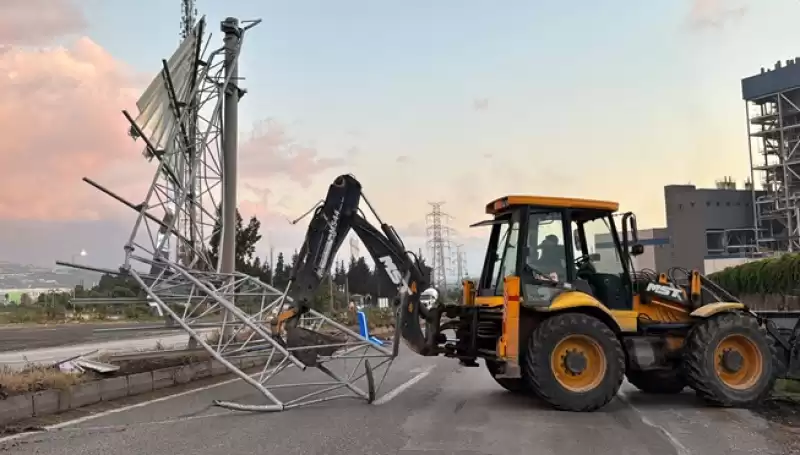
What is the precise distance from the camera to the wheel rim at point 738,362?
10781 mm

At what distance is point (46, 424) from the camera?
9.25 meters

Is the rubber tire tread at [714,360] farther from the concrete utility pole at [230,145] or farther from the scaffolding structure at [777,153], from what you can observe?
the scaffolding structure at [777,153]

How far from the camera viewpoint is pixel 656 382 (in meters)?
12.1

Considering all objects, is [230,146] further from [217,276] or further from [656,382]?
[656,382]

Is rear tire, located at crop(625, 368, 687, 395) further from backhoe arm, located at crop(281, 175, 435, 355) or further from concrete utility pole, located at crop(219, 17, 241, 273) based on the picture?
concrete utility pole, located at crop(219, 17, 241, 273)

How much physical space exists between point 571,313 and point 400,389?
12.4 ft

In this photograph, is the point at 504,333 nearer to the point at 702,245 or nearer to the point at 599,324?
the point at 599,324

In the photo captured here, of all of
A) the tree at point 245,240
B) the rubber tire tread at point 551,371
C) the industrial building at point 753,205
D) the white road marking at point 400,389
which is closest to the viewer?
the rubber tire tread at point 551,371

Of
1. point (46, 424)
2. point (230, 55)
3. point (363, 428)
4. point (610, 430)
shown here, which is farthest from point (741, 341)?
point (230, 55)

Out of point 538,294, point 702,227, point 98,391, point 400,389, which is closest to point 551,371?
point 538,294

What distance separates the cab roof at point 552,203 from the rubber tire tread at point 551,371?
188 cm

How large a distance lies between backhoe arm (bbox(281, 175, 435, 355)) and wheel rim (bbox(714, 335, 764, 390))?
444 cm

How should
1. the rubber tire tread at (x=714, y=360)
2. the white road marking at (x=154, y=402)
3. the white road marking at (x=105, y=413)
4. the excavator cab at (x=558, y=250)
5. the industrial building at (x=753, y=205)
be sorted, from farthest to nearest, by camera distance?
1. the industrial building at (x=753, y=205)
2. the excavator cab at (x=558, y=250)
3. the rubber tire tread at (x=714, y=360)
4. the white road marking at (x=154, y=402)
5. the white road marking at (x=105, y=413)

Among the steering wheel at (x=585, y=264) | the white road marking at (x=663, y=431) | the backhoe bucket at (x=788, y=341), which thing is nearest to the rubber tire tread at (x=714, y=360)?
the backhoe bucket at (x=788, y=341)
